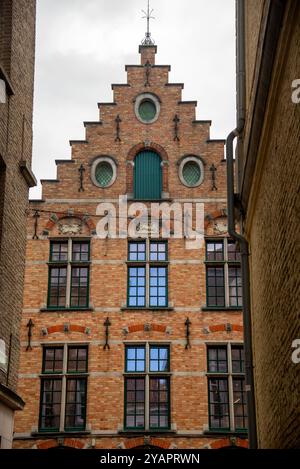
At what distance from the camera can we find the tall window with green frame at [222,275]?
67.6 ft

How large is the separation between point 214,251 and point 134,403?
4.60 meters

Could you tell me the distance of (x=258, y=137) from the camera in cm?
887

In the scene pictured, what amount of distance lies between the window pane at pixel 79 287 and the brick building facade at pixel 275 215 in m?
10.6

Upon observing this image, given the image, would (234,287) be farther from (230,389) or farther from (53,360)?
(53,360)

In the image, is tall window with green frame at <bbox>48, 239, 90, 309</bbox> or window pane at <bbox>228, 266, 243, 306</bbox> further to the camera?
tall window with green frame at <bbox>48, 239, 90, 309</bbox>

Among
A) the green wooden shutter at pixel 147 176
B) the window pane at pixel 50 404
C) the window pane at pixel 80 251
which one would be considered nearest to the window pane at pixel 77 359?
the window pane at pixel 50 404

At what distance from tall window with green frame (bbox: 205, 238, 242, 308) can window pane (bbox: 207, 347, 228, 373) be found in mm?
1155

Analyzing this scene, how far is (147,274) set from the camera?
2084 centimetres

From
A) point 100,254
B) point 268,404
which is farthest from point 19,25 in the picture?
point 100,254

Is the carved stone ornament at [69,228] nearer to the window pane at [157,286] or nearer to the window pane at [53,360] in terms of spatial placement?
the window pane at [157,286]

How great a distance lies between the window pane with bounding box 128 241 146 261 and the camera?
21.2 metres

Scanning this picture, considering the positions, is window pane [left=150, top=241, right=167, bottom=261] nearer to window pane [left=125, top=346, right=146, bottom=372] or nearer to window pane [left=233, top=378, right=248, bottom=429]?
window pane [left=125, top=346, right=146, bottom=372]

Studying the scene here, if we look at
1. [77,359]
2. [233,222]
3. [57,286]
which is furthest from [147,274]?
[233,222]

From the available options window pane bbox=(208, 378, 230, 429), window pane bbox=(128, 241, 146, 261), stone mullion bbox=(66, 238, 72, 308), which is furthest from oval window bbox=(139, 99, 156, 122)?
window pane bbox=(208, 378, 230, 429)
